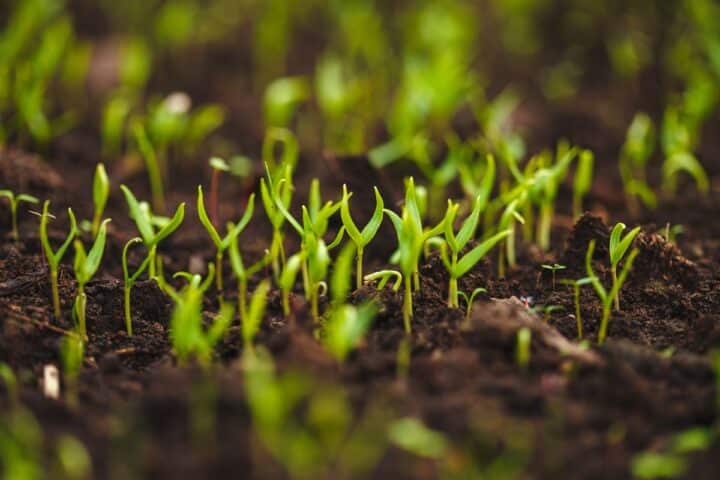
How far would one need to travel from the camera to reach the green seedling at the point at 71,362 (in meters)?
2.03

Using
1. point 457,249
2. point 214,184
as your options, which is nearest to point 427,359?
point 457,249

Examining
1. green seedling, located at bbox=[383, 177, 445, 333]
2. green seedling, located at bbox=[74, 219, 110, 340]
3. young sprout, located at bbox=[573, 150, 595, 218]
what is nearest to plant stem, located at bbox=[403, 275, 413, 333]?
green seedling, located at bbox=[383, 177, 445, 333]

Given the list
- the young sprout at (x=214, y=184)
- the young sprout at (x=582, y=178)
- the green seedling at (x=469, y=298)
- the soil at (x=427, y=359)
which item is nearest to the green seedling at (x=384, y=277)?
the soil at (x=427, y=359)

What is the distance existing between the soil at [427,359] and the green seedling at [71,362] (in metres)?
0.02

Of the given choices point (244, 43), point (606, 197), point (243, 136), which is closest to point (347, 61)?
point (244, 43)

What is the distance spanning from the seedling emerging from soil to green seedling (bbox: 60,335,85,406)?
61cm

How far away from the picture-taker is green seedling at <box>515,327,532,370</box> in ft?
6.59

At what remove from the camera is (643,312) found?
97.3 inches

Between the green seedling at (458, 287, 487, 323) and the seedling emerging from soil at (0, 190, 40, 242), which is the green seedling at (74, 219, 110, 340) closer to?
the seedling emerging from soil at (0, 190, 40, 242)

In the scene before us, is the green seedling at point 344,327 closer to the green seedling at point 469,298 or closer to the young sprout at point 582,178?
the green seedling at point 469,298

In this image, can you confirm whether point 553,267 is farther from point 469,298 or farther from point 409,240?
point 409,240

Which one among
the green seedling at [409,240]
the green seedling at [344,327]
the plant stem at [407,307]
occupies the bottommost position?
the plant stem at [407,307]

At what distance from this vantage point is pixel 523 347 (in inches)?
79.0

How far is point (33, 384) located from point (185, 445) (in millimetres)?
530
